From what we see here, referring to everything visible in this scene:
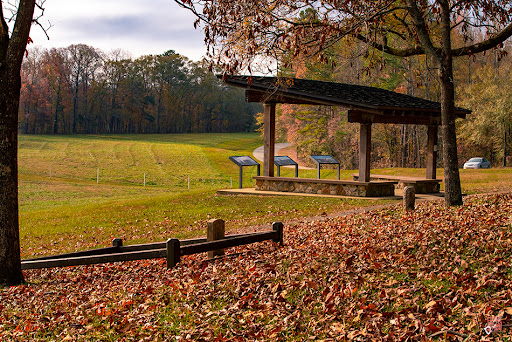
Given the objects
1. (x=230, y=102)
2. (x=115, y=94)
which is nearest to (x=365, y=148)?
(x=115, y=94)

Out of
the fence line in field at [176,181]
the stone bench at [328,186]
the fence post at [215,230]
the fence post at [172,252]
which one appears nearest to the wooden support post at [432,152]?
the stone bench at [328,186]

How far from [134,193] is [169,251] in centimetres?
2112

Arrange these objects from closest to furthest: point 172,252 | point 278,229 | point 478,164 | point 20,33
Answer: point 172,252 → point 20,33 → point 278,229 → point 478,164

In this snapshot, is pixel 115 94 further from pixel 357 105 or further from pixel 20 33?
pixel 20 33

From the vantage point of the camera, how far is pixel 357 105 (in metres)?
15.8

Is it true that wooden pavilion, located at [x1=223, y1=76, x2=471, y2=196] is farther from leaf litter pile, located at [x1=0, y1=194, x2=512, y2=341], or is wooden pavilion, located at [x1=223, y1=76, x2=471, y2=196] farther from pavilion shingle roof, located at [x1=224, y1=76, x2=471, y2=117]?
leaf litter pile, located at [x1=0, y1=194, x2=512, y2=341]

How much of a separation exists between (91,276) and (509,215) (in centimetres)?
811

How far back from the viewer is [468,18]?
1133cm

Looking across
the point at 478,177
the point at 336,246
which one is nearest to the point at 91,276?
the point at 336,246

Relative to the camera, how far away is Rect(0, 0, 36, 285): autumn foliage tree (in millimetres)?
7125

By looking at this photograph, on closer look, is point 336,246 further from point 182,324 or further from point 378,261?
point 182,324

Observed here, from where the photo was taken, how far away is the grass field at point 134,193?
13.2 meters

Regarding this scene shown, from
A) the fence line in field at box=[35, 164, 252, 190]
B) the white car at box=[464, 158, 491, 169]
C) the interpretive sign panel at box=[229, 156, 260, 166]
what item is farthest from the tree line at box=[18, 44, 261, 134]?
the interpretive sign panel at box=[229, 156, 260, 166]

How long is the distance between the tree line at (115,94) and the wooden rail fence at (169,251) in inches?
2155
